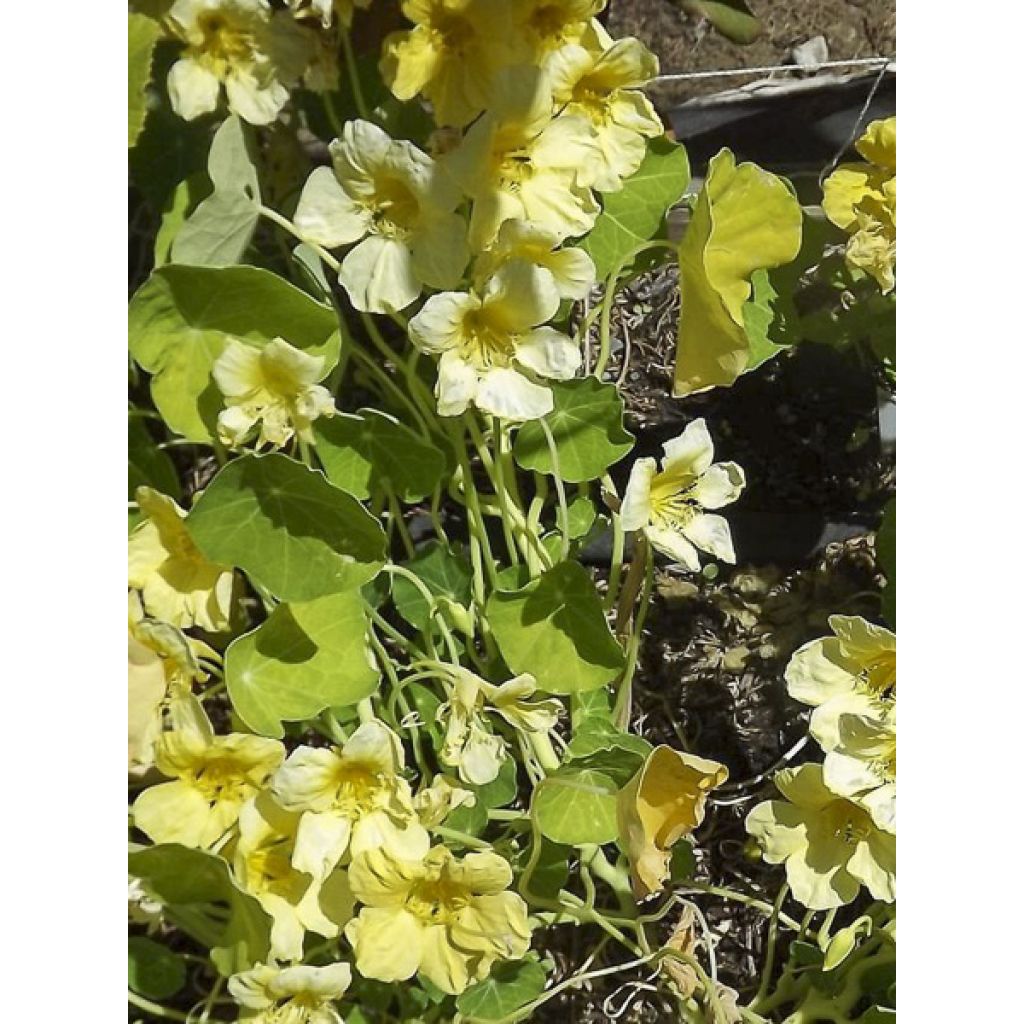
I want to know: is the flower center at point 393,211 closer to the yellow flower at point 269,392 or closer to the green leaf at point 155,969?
the yellow flower at point 269,392

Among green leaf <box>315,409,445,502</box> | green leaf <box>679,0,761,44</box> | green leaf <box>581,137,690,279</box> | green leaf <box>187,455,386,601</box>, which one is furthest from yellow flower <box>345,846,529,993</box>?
green leaf <box>679,0,761,44</box>

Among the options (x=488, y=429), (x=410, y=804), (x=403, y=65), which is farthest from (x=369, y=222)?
(x=410, y=804)

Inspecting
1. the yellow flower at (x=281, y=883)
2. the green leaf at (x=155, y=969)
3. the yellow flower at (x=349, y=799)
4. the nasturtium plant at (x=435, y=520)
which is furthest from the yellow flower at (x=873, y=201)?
the green leaf at (x=155, y=969)

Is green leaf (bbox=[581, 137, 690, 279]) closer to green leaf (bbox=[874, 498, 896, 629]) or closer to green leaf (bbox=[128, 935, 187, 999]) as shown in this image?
green leaf (bbox=[874, 498, 896, 629])

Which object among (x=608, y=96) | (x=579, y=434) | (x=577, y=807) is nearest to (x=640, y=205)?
(x=608, y=96)

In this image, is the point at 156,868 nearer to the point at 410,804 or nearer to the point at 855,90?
the point at 410,804

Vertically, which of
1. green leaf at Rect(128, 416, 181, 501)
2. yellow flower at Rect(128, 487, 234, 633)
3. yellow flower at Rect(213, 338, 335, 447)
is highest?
yellow flower at Rect(213, 338, 335, 447)
